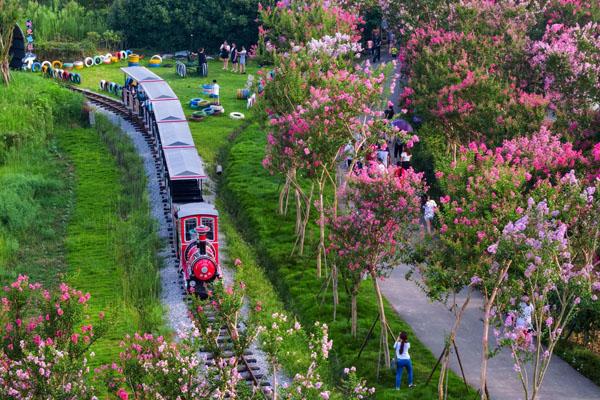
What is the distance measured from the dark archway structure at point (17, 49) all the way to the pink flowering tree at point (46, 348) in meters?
44.9

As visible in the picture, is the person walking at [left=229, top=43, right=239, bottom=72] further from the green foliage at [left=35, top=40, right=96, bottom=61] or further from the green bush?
the green bush

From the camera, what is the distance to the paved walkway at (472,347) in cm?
2830

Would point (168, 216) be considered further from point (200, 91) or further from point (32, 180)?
→ point (200, 91)

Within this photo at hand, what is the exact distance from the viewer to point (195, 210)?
3322 cm

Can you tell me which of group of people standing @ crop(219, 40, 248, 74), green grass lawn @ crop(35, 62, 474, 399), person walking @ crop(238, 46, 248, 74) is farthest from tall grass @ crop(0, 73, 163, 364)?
group of people standing @ crop(219, 40, 248, 74)

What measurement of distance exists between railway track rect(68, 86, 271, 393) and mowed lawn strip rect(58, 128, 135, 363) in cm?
216

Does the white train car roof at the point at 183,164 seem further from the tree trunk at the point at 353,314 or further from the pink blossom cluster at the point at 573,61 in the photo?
the pink blossom cluster at the point at 573,61

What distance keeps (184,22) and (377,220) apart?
50119 mm

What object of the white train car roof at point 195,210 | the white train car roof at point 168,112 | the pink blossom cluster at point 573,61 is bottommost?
the white train car roof at point 195,210

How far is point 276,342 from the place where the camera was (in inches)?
797

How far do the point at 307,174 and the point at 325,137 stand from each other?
2.20 meters

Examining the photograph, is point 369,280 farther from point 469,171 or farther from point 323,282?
point 469,171

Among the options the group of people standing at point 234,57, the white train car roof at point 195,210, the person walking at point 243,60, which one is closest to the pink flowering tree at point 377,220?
the white train car roof at point 195,210

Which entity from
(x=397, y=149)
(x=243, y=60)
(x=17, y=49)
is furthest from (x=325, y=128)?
(x=17, y=49)
